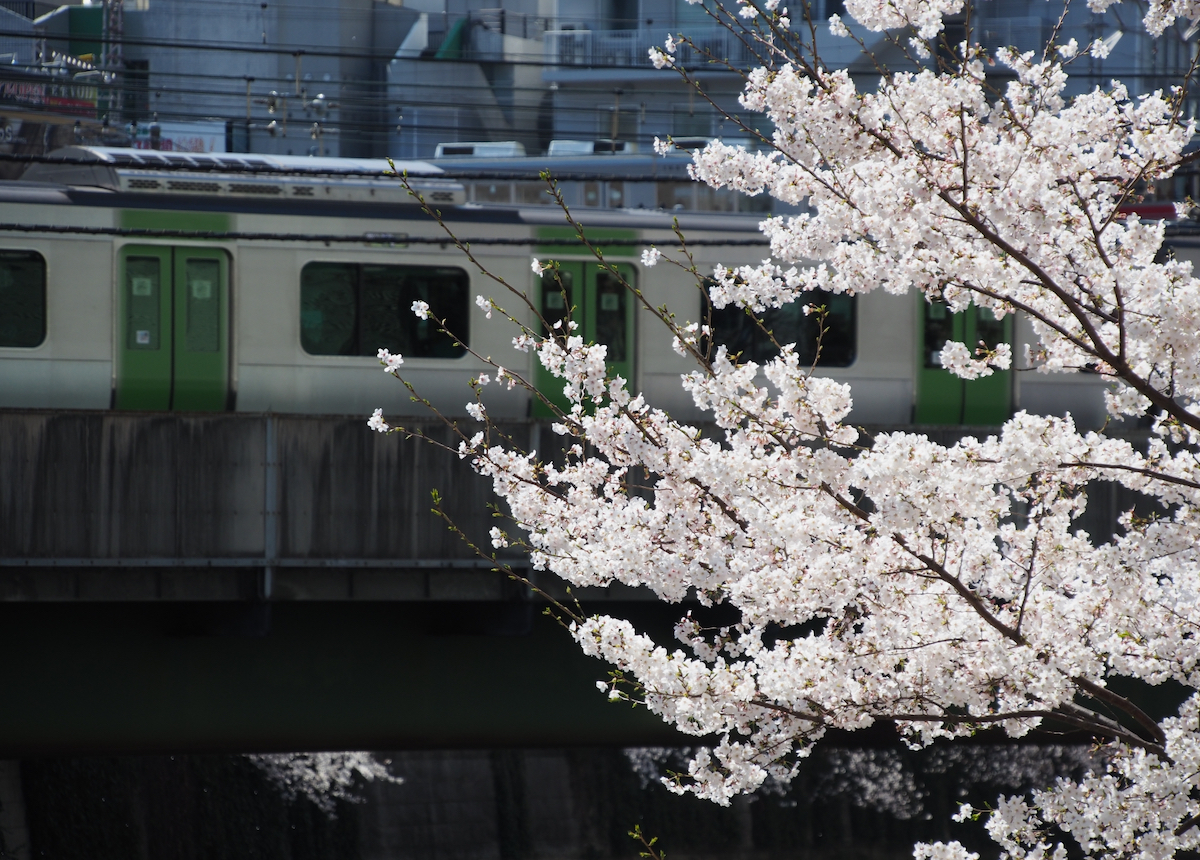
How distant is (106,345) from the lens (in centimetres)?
1198

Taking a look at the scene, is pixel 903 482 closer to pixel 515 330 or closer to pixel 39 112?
pixel 515 330

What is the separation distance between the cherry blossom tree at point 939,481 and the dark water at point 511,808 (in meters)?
12.9

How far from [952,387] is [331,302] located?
620 centimetres

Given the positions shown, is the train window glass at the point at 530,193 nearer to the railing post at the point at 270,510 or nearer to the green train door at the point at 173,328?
the green train door at the point at 173,328

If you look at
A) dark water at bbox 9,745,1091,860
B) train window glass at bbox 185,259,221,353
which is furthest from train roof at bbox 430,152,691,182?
train window glass at bbox 185,259,221,353

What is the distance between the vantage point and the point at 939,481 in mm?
4633

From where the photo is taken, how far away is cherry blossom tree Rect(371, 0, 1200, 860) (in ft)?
15.5

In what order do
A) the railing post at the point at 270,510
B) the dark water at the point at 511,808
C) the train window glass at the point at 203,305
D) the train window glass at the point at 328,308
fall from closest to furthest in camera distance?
the railing post at the point at 270,510 < the train window glass at the point at 203,305 < the train window glass at the point at 328,308 < the dark water at the point at 511,808

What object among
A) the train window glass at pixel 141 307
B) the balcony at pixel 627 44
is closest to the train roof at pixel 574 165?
the balcony at pixel 627 44

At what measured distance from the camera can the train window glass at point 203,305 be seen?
40.1 feet

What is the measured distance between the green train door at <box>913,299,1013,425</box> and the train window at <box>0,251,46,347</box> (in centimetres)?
827

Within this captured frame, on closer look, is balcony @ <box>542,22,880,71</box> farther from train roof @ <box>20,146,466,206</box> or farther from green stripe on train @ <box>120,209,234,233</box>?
green stripe on train @ <box>120,209,234,233</box>

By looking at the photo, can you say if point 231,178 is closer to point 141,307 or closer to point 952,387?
point 141,307

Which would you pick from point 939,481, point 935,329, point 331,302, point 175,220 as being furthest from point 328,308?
point 939,481
